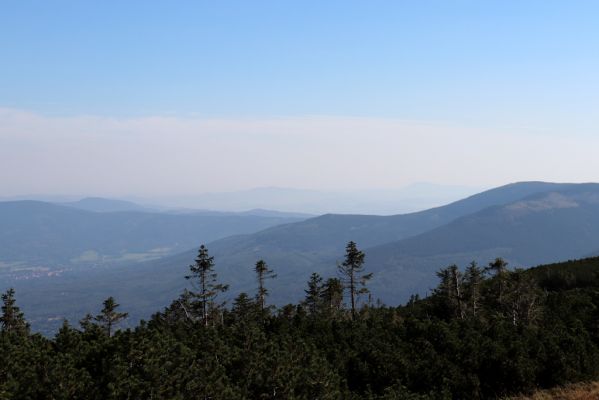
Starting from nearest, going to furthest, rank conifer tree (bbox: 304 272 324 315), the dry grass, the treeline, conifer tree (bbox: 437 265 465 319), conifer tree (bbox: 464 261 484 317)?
the treeline → the dry grass → conifer tree (bbox: 437 265 465 319) → conifer tree (bbox: 464 261 484 317) → conifer tree (bbox: 304 272 324 315)

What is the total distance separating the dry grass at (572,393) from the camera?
109 feet

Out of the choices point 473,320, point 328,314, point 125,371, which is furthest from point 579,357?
point 328,314

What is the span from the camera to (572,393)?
34312mm

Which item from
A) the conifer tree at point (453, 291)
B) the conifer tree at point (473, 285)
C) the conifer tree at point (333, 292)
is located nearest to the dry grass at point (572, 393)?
the conifer tree at point (453, 291)

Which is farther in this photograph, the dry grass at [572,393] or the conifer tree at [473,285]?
the conifer tree at [473,285]

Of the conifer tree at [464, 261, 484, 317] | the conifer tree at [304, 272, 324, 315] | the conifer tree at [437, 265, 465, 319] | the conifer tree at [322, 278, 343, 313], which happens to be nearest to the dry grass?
the conifer tree at [437, 265, 465, 319]

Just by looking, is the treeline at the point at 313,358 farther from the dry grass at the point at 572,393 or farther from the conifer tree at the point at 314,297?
the conifer tree at the point at 314,297

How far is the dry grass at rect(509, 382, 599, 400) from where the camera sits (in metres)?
33.1

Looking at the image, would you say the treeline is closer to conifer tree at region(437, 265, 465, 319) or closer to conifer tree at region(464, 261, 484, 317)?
conifer tree at region(464, 261, 484, 317)

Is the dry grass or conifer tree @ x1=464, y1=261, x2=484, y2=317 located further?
conifer tree @ x1=464, y1=261, x2=484, y2=317

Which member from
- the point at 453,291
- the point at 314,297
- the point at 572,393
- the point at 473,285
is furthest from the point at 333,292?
the point at 572,393

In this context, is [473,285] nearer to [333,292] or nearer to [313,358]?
[333,292]

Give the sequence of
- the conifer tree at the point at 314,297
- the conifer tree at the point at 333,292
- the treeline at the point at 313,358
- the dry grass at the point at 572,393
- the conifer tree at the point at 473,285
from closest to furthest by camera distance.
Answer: the treeline at the point at 313,358 → the dry grass at the point at 572,393 → the conifer tree at the point at 473,285 → the conifer tree at the point at 333,292 → the conifer tree at the point at 314,297

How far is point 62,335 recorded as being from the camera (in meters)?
33.4
